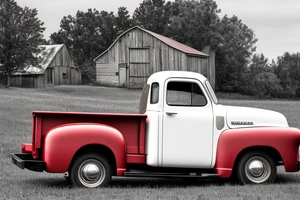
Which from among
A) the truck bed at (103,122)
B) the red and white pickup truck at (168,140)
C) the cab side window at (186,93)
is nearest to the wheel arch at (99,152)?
the red and white pickup truck at (168,140)

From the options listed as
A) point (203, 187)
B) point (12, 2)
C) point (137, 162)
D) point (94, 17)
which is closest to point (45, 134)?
point (137, 162)

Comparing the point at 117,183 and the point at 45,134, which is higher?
the point at 45,134

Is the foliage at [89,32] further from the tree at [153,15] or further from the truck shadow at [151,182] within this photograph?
the truck shadow at [151,182]

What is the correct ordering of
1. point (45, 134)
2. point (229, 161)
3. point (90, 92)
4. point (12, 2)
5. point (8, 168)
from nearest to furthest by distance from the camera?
1. point (45, 134)
2. point (229, 161)
3. point (8, 168)
4. point (90, 92)
5. point (12, 2)

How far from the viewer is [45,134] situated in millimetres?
10289

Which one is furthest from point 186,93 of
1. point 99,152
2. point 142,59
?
point 142,59

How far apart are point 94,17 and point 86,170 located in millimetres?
97787

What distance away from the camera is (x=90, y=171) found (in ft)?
34.2

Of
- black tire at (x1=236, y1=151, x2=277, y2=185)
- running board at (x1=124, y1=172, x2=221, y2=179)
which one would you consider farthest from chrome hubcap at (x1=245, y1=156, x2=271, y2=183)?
running board at (x1=124, y1=172, x2=221, y2=179)

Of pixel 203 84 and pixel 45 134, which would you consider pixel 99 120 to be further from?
pixel 203 84

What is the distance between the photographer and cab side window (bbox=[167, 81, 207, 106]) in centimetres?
1104

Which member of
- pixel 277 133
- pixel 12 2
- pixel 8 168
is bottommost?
pixel 8 168

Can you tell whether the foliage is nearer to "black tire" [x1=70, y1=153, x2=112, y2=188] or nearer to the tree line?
the tree line

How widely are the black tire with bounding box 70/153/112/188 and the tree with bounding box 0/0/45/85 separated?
5851 centimetres
